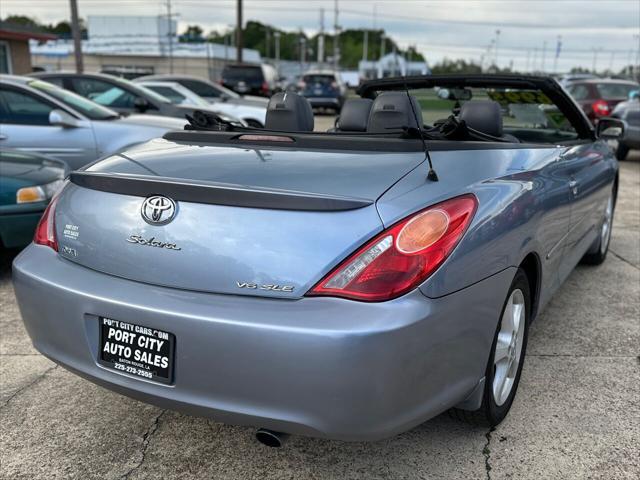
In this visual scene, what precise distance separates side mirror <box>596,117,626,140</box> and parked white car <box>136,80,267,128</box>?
321 inches

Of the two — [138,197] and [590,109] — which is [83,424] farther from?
[590,109]

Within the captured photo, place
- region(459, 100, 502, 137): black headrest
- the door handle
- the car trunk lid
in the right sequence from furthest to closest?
the door handle
region(459, 100, 502, 137): black headrest
the car trunk lid

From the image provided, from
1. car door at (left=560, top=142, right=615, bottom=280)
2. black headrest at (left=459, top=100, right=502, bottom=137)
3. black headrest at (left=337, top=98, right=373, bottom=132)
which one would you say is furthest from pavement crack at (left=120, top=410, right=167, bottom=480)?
car door at (left=560, top=142, right=615, bottom=280)

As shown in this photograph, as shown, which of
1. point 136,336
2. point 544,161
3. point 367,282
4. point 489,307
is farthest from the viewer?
point 544,161

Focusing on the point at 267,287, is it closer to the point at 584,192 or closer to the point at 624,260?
the point at 584,192

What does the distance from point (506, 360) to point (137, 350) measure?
148 cm

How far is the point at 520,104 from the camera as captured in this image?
4.23 meters

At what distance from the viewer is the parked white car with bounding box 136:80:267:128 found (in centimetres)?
1204

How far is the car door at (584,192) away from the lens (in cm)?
342

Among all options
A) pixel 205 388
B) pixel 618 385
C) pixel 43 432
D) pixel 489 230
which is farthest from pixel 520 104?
pixel 43 432

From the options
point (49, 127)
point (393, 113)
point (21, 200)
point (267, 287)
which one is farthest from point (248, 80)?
point (267, 287)

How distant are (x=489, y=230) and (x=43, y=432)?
6.45ft

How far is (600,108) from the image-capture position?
541 inches

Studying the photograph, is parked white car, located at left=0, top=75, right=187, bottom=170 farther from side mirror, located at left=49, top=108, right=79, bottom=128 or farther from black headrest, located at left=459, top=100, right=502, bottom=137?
black headrest, located at left=459, top=100, right=502, bottom=137
